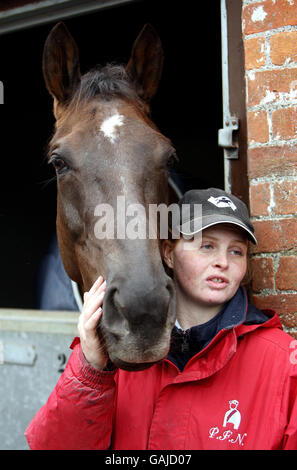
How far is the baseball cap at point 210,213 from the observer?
4.69ft

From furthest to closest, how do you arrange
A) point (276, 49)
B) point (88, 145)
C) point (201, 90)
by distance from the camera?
point (201, 90)
point (276, 49)
point (88, 145)

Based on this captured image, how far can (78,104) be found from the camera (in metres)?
1.66

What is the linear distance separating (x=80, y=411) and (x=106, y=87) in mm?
1234

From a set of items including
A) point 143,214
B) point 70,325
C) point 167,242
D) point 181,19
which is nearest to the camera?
point 143,214

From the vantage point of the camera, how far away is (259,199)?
A: 176cm

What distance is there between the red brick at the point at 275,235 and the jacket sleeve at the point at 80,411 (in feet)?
2.86

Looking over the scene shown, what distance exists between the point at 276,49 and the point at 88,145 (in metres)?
0.96

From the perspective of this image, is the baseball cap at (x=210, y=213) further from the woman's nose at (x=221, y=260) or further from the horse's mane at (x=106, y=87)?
the horse's mane at (x=106, y=87)

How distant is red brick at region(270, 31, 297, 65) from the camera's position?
1.72 m

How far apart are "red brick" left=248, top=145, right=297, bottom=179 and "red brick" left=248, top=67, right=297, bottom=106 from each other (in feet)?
0.69

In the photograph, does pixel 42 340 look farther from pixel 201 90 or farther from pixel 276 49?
pixel 201 90

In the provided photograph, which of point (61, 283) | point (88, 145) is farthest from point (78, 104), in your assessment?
point (61, 283)

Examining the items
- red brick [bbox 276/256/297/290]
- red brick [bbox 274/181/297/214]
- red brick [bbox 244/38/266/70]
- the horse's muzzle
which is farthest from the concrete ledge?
red brick [bbox 244/38/266/70]

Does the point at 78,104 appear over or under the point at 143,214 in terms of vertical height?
over
